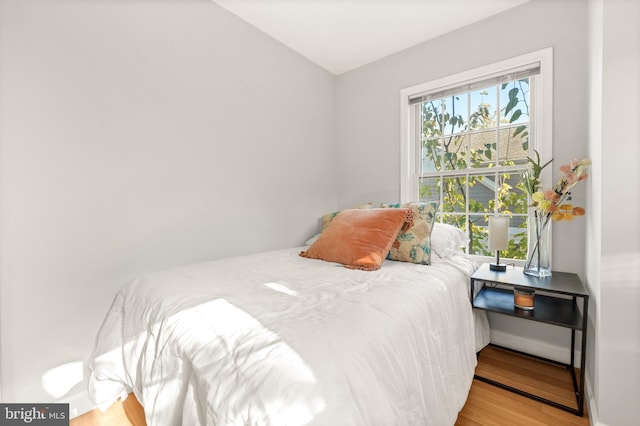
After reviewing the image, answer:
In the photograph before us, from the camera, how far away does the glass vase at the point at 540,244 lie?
1.81 m

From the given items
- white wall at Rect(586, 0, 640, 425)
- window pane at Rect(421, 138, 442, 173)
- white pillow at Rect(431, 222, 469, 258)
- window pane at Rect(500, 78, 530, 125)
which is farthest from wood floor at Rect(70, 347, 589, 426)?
window pane at Rect(500, 78, 530, 125)

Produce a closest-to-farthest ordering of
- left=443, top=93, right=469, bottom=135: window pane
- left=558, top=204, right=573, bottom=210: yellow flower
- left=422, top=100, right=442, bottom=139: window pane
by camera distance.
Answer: left=558, top=204, right=573, bottom=210: yellow flower < left=443, top=93, right=469, bottom=135: window pane < left=422, top=100, right=442, bottom=139: window pane

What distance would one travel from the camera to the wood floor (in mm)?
1453

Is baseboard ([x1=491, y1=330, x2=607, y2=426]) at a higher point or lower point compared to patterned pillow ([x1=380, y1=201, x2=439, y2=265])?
lower

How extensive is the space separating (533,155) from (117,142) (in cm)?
283

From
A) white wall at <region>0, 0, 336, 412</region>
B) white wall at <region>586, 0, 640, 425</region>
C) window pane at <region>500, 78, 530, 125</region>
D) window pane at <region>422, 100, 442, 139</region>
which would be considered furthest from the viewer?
window pane at <region>422, 100, 442, 139</region>

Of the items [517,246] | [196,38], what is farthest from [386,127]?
[196,38]

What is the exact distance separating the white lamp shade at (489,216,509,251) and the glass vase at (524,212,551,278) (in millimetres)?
161

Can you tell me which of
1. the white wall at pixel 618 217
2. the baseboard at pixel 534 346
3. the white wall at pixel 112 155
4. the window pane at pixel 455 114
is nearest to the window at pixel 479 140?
the window pane at pixel 455 114

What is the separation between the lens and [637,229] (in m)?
1.22

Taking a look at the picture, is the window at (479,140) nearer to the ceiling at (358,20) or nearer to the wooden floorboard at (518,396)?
the ceiling at (358,20)

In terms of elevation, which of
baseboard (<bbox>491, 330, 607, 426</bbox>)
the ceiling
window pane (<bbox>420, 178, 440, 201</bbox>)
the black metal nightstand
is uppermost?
the ceiling

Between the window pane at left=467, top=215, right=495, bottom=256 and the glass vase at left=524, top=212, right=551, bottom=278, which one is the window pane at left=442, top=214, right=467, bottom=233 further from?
the glass vase at left=524, top=212, right=551, bottom=278

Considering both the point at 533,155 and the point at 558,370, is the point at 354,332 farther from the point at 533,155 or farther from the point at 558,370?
the point at 533,155
